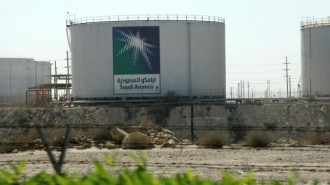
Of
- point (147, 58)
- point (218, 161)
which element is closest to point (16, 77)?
point (147, 58)

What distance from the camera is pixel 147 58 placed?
50.7 metres

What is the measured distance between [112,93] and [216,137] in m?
28.1

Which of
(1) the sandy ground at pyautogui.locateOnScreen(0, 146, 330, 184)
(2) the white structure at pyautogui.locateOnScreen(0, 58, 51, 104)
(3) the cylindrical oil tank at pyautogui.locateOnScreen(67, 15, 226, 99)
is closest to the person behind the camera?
(1) the sandy ground at pyautogui.locateOnScreen(0, 146, 330, 184)

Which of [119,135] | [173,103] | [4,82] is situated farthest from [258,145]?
Result: [4,82]

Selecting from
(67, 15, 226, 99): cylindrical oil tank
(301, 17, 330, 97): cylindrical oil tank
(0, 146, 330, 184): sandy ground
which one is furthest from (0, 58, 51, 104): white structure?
(0, 146, 330, 184): sandy ground

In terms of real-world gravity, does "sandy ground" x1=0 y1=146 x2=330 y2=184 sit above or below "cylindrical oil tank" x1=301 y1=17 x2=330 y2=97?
below

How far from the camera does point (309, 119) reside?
49219 mm

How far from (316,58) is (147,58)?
16.3 metres

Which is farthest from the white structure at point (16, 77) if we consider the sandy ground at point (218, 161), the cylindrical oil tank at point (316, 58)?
the sandy ground at point (218, 161)

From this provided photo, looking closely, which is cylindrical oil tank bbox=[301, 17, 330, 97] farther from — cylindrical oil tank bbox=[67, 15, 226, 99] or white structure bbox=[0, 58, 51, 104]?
white structure bbox=[0, 58, 51, 104]

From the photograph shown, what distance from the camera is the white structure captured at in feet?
237

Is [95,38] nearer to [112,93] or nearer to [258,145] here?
[112,93]

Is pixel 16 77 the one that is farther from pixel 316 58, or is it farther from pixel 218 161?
pixel 218 161

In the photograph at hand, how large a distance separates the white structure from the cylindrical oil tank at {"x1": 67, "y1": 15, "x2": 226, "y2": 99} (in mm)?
19146
